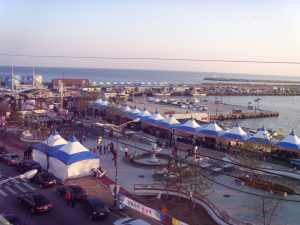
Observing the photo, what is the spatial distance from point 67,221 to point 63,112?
74.7ft

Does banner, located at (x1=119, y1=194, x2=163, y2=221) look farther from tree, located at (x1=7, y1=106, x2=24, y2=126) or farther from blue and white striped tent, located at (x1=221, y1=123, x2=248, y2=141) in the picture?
tree, located at (x1=7, y1=106, x2=24, y2=126)

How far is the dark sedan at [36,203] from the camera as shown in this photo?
910 centimetres

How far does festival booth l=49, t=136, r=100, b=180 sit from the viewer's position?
12.8 meters

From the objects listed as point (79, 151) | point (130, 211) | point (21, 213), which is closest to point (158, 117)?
point (79, 151)

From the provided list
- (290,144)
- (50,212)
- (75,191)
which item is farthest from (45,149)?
(290,144)

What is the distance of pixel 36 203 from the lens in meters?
9.16

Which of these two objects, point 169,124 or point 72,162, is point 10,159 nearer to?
point 72,162

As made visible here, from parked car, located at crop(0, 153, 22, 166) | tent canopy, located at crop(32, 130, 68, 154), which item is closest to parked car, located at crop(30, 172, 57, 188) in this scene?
tent canopy, located at crop(32, 130, 68, 154)

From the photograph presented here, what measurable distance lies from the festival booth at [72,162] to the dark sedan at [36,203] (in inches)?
121

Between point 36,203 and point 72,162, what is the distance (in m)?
3.56

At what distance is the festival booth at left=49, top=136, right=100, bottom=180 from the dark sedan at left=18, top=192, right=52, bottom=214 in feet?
10.1

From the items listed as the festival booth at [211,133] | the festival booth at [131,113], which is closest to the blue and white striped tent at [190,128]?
the festival booth at [211,133]

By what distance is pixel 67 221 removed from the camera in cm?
871

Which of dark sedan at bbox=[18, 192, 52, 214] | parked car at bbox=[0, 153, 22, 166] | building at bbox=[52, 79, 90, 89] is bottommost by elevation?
parked car at bbox=[0, 153, 22, 166]
